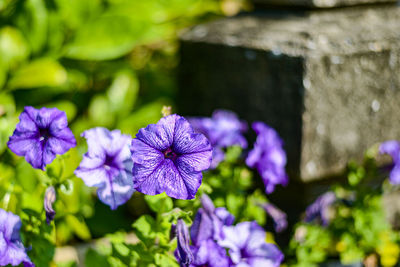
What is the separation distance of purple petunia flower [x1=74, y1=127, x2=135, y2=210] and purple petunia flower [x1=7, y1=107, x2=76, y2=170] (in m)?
0.06

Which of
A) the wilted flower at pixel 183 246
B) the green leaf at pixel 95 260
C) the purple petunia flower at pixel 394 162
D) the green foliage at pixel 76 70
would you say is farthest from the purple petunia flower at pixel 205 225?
the purple petunia flower at pixel 394 162

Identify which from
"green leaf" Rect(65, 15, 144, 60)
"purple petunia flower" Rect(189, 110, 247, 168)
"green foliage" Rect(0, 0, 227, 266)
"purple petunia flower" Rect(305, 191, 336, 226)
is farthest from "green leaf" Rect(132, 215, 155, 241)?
"green leaf" Rect(65, 15, 144, 60)

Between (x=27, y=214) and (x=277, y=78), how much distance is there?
0.91 meters

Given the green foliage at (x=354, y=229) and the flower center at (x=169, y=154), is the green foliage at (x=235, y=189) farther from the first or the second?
the flower center at (x=169, y=154)

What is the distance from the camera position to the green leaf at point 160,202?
1.01 meters

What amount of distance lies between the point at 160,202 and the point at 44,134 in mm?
290

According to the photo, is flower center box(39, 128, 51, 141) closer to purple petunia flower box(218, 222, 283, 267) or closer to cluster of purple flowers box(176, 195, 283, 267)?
cluster of purple flowers box(176, 195, 283, 267)

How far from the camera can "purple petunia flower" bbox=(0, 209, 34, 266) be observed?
987 mm

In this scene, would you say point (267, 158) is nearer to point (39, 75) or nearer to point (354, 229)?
point (354, 229)

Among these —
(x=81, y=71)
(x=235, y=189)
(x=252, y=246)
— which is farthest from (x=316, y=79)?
(x=81, y=71)

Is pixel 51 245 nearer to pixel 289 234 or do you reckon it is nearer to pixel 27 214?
pixel 27 214

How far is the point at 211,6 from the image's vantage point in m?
2.52

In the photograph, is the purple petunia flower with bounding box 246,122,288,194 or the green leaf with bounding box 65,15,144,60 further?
the green leaf with bounding box 65,15,144,60

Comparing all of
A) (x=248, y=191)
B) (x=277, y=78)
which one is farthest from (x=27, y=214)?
(x=248, y=191)
